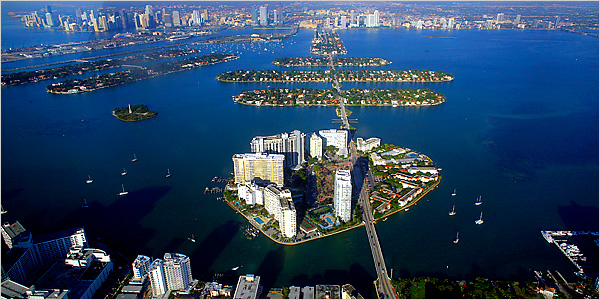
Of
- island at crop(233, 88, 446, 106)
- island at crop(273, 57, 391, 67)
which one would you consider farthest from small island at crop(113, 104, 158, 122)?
island at crop(273, 57, 391, 67)

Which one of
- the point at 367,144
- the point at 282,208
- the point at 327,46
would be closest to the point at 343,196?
the point at 282,208

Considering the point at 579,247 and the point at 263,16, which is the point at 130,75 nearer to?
the point at 579,247

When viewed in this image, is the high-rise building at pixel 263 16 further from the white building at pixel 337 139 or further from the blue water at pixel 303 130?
the white building at pixel 337 139

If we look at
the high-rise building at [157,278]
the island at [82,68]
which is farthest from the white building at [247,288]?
the island at [82,68]

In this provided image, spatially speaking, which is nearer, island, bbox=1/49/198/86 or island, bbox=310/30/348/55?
island, bbox=1/49/198/86

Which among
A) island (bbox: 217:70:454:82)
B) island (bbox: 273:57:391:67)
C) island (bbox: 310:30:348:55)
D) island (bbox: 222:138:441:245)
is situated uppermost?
island (bbox: 310:30:348:55)

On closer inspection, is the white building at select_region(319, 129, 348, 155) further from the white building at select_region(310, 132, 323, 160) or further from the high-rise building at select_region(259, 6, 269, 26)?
the high-rise building at select_region(259, 6, 269, 26)
